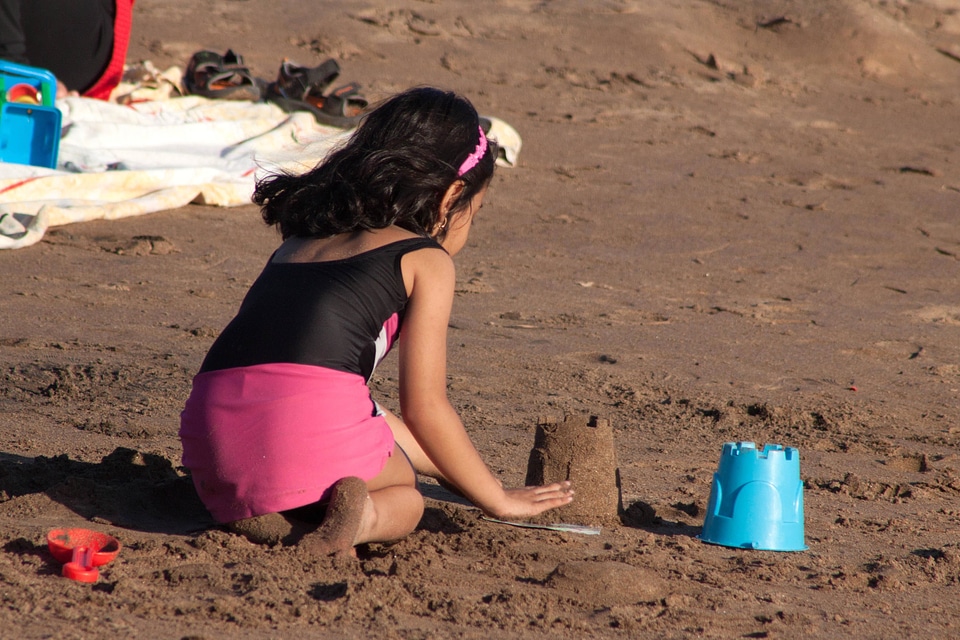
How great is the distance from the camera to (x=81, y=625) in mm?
1903

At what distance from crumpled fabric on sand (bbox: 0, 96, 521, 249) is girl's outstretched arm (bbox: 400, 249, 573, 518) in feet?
9.93

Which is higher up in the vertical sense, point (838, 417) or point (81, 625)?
point (81, 625)

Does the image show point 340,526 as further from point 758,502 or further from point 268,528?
point 758,502

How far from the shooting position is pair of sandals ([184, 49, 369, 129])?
823cm

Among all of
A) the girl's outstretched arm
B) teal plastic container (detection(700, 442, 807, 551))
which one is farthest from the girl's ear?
teal plastic container (detection(700, 442, 807, 551))

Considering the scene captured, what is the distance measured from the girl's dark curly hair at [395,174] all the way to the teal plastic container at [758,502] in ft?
3.20

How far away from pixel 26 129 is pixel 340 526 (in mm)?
4756

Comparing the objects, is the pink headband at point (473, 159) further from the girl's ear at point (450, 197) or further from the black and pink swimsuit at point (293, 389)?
the black and pink swimsuit at point (293, 389)

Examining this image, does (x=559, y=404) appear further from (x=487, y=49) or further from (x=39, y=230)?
(x=487, y=49)

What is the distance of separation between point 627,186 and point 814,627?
19.3ft

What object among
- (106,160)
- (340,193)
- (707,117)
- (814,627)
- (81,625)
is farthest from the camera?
(707,117)

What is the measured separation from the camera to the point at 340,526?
2.27 metres

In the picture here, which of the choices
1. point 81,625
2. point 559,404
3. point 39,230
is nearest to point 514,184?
point 39,230

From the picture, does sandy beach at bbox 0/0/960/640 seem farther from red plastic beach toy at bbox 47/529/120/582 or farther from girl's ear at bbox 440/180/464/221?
girl's ear at bbox 440/180/464/221
